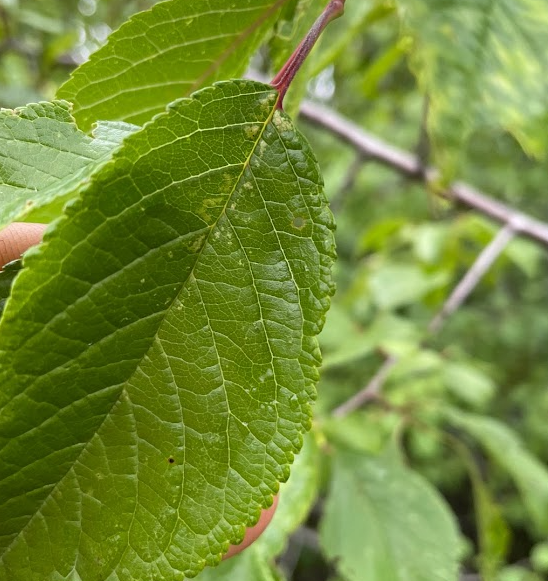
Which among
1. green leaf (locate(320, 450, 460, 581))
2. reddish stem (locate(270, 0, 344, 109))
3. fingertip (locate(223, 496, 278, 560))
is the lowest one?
green leaf (locate(320, 450, 460, 581))

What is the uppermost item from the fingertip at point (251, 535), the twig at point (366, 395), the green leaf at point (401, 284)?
the fingertip at point (251, 535)

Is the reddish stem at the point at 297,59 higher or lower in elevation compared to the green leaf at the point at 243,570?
higher

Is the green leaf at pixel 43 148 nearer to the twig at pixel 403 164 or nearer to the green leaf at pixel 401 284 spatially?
the twig at pixel 403 164

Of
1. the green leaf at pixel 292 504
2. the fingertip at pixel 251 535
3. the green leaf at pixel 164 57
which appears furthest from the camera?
the green leaf at pixel 292 504

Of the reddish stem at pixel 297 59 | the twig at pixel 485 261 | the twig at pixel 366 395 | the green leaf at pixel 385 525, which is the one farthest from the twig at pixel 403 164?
the reddish stem at pixel 297 59

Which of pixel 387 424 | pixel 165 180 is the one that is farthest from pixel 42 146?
pixel 387 424

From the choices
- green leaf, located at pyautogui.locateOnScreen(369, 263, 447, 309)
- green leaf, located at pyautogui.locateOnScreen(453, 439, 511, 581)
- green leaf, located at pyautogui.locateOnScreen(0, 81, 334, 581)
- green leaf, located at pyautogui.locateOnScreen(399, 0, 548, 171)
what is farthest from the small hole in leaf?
green leaf, located at pyautogui.locateOnScreen(369, 263, 447, 309)

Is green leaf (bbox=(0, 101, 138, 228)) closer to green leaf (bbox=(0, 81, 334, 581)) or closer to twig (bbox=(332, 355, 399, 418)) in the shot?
green leaf (bbox=(0, 81, 334, 581))
